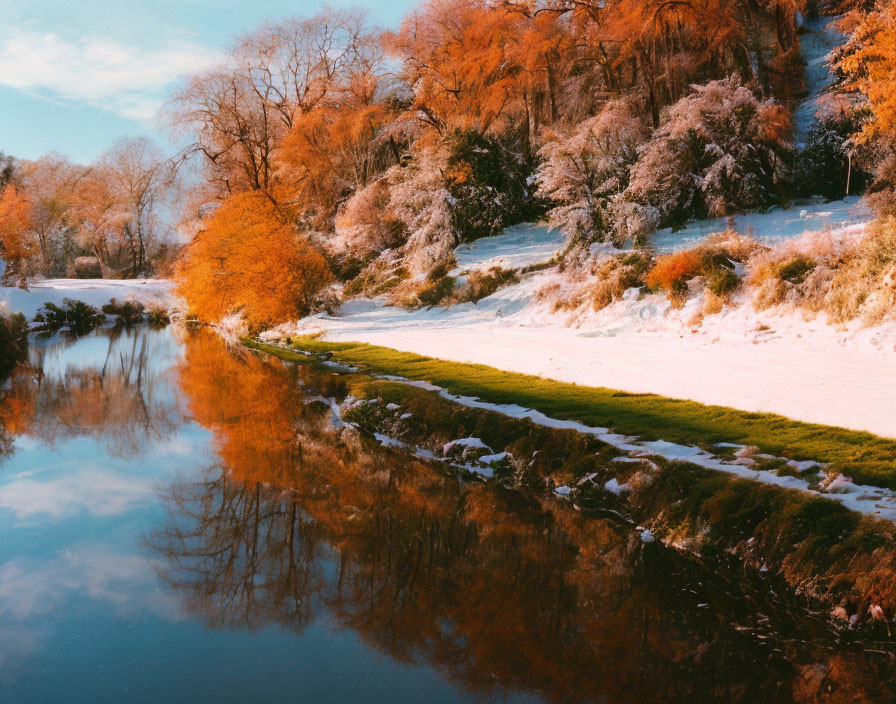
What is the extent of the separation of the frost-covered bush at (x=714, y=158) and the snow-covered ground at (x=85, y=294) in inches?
996

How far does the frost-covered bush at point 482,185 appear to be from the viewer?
27031 mm

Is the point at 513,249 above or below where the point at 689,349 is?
above

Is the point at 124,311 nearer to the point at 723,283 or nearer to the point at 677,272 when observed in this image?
the point at 677,272

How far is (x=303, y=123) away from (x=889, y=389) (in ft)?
104

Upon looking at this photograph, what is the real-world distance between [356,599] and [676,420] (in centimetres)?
489

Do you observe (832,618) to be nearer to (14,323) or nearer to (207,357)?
(207,357)

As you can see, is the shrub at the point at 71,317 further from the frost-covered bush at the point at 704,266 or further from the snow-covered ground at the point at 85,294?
the frost-covered bush at the point at 704,266

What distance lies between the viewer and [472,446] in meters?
9.23

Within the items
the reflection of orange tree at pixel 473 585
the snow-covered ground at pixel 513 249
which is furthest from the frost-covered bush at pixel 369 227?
the reflection of orange tree at pixel 473 585

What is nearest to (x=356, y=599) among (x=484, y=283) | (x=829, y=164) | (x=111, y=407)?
(x=111, y=407)

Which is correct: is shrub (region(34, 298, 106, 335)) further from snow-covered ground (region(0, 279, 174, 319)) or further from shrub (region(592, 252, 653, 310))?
shrub (region(592, 252, 653, 310))

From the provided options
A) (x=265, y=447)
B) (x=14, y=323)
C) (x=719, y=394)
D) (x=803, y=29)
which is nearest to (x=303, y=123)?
(x=14, y=323)

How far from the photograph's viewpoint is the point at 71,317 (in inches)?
1431

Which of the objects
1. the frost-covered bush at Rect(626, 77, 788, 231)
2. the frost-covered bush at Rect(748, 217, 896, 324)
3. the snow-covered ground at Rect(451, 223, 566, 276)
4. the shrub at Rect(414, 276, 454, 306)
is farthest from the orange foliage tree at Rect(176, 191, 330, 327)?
the frost-covered bush at Rect(748, 217, 896, 324)
